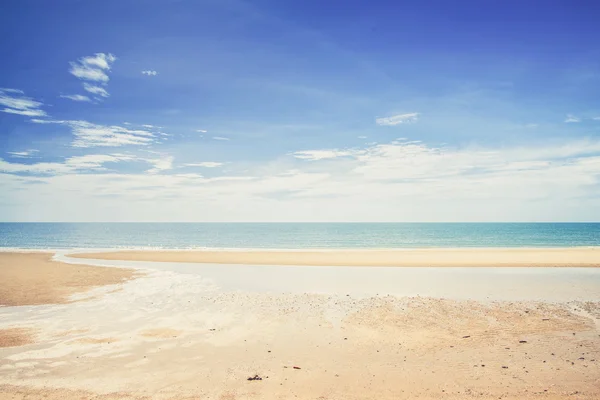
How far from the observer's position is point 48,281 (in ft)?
76.7

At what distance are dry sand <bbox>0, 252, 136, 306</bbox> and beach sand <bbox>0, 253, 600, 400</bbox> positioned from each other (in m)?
2.47

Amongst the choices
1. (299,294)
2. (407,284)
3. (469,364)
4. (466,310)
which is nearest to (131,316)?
(299,294)

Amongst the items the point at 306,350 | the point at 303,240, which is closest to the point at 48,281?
the point at 306,350

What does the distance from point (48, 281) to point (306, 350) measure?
21.5 metres

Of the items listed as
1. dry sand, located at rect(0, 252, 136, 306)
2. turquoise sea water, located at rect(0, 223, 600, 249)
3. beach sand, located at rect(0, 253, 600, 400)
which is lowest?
turquoise sea water, located at rect(0, 223, 600, 249)

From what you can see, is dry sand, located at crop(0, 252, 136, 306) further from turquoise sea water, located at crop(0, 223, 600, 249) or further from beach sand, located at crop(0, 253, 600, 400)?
turquoise sea water, located at crop(0, 223, 600, 249)

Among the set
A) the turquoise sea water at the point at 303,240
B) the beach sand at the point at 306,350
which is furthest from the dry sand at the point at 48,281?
the turquoise sea water at the point at 303,240

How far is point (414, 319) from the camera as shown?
1362 centimetres

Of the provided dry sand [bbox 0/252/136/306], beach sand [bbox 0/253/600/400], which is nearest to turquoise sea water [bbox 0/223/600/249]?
dry sand [bbox 0/252/136/306]

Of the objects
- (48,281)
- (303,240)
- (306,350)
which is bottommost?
(303,240)

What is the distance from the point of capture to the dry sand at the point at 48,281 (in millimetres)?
18375

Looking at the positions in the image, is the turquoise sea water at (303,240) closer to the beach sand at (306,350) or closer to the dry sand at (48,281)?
the dry sand at (48,281)

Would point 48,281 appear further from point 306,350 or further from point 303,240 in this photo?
point 303,240

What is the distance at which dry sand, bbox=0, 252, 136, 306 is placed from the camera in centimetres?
1838
